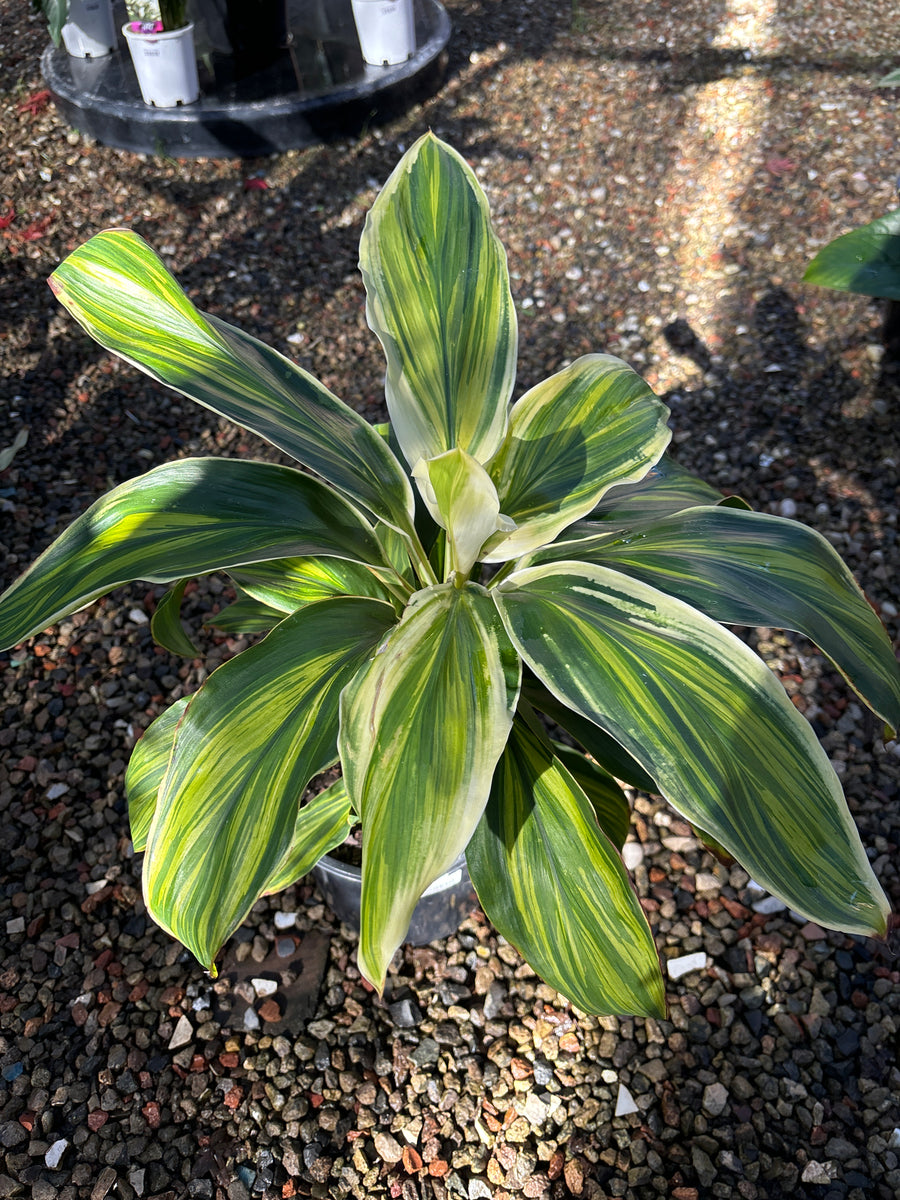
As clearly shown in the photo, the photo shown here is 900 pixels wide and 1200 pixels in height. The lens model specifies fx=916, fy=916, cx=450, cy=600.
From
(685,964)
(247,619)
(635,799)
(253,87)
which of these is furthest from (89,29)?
(685,964)

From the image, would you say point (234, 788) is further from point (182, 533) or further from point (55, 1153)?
point (55, 1153)

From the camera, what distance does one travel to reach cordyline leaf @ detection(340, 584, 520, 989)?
83cm

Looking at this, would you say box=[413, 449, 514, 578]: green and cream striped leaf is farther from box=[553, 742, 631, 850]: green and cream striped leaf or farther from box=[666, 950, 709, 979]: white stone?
box=[666, 950, 709, 979]: white stone

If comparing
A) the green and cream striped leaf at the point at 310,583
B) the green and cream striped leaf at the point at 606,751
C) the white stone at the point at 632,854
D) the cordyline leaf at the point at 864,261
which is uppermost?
the green and cream striped leaf at the point at 310,583

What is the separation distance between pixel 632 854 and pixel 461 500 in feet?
3.30

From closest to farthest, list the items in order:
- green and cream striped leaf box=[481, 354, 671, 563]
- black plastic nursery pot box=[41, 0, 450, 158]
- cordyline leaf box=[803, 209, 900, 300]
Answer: green and cream striped leaf box=[481, 354, 671, 563] → cordyline leaf box=[803, 209, 900, 300] → black plastic nursery pot box=[41, 0, 450, 158]

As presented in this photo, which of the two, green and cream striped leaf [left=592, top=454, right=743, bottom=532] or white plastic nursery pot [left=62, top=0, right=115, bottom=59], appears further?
white plastic nursery pot [left=62, top=0, right=115, bottom=59]

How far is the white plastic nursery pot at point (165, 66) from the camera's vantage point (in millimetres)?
3213

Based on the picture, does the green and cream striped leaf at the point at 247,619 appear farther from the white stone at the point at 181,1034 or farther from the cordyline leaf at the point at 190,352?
the white stone at the point at 181,1034

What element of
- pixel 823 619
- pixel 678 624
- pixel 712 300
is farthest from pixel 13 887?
pixel 712 300

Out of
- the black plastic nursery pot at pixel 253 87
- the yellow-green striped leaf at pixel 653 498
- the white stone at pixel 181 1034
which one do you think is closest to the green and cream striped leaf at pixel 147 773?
the white stone at pixel 181 1034

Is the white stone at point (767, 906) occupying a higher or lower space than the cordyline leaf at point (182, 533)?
lower

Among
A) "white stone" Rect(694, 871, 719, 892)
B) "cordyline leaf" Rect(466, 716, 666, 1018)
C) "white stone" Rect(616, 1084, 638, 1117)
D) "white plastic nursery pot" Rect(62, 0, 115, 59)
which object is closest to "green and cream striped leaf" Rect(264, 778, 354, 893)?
"cordyline leaf" Rect(466, 716, 666, 1018)

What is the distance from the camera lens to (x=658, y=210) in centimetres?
315
